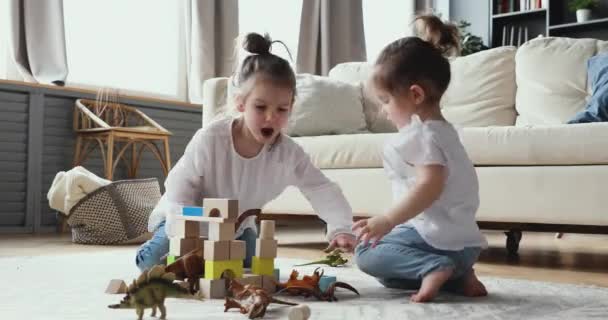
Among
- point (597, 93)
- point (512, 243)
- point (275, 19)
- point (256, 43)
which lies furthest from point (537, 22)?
point (256, 43)

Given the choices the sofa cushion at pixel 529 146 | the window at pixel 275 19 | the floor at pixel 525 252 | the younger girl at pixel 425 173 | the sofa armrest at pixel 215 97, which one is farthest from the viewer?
the window at pixel 275 19

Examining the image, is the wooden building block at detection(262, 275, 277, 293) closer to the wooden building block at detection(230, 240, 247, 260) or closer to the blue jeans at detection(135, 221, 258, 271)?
the wooden building block at detection(230, 240, 247, 260)

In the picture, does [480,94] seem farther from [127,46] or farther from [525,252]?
[127,46]

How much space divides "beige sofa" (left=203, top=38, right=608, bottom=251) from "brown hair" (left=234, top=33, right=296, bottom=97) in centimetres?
21

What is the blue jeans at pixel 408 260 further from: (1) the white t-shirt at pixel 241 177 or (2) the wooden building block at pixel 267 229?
(2) the wooden building block at pixel 267 229

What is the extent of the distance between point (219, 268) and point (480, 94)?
201 cm

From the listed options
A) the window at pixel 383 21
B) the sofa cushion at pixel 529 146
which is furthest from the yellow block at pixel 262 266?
the window at pixel 383 21

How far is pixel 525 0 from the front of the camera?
201 inches

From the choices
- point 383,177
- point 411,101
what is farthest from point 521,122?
point 411,101

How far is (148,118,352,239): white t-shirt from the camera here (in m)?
1.59

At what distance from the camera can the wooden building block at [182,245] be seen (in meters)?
1.36

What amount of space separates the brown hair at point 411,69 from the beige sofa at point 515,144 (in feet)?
→ 0.60

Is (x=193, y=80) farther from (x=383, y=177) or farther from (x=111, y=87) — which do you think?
(x=383, y=177)

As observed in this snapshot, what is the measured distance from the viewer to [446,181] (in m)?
1.41
